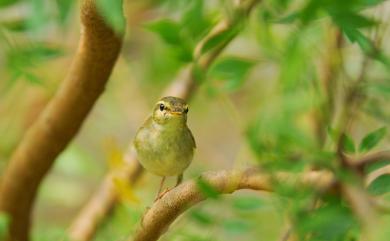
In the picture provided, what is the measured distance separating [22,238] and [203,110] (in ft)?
2.95

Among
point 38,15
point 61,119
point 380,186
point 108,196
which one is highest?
point 108,196

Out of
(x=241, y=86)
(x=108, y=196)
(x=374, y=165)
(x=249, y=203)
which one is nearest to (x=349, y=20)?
(x=374, y=165)

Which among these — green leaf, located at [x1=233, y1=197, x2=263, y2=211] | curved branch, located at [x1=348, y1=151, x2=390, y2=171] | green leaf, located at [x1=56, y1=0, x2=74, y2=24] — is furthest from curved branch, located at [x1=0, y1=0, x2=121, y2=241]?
curved branch, located at [x1=348, y1=151, x2=390, y2=171]

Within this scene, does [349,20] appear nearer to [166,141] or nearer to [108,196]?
[166,141]

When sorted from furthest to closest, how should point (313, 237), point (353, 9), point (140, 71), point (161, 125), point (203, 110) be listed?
1. point (140, 71)
2. point (203, 110)
3. point (161, 125)
4. point (353, 9)
5. point (313, 237)

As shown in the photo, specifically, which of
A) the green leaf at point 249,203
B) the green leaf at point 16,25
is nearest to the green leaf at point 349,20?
the green leaf at point 249,203

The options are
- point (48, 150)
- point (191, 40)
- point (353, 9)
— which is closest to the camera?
point (353, 9)

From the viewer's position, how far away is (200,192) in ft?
3.56

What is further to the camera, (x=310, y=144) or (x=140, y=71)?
(x=140, y=71)

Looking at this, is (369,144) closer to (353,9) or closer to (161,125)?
(353,9)

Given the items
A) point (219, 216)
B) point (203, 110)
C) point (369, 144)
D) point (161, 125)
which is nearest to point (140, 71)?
point (203, 110)

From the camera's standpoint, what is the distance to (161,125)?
6.36ft

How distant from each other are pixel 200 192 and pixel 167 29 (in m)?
0.24

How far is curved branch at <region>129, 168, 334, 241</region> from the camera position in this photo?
2.88 ft
